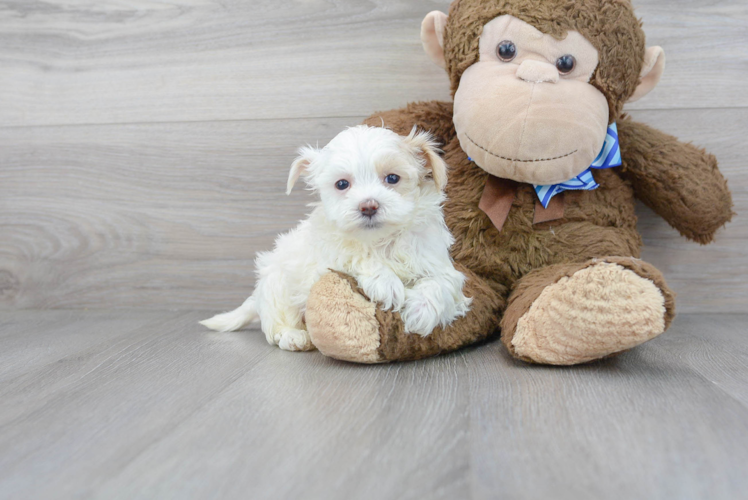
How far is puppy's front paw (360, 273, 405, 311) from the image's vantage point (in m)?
0.93

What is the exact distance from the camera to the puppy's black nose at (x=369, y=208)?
90 cm

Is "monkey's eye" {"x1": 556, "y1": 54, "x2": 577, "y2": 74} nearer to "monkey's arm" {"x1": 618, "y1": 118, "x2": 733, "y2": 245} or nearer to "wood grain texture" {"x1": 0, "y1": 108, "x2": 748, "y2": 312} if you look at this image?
"monkey's arm" {"x1": 618, "y1": 118, "x2": 733, "y2": 245}

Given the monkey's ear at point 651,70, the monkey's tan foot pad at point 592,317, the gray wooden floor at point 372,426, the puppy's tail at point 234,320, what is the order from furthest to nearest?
1. the puppy's tail at point 234,320
2. the monkey's ear at point 651,70
3. the monkey's tan foot pad at point 592,317
4. the gray wooden floor at point 372,426

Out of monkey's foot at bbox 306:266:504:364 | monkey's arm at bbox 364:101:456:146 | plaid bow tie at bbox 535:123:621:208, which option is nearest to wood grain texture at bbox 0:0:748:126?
monkey's arm at bbox 364:101:456:146

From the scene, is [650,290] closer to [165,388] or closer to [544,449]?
[544,449]

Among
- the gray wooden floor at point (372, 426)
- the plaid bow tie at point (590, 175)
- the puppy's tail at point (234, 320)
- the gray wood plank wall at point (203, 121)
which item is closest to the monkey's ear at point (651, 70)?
the plaid bow tie at point (590, 175)

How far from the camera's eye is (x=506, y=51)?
99 cm

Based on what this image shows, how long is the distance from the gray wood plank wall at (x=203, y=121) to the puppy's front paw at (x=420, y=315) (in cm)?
55

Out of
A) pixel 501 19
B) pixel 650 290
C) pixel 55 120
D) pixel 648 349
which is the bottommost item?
pixel 648 349

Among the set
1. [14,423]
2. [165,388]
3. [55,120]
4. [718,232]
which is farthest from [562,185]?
[55,120]

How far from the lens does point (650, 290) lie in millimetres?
849

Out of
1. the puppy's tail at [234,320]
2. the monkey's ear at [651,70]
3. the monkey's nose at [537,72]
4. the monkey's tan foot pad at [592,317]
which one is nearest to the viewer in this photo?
the monkey's tan foot pad at [592,317]

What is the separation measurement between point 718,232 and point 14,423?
1365 mm

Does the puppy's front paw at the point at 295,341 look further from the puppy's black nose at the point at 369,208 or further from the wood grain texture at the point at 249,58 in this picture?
the wood grain texture at the point at 249,58
